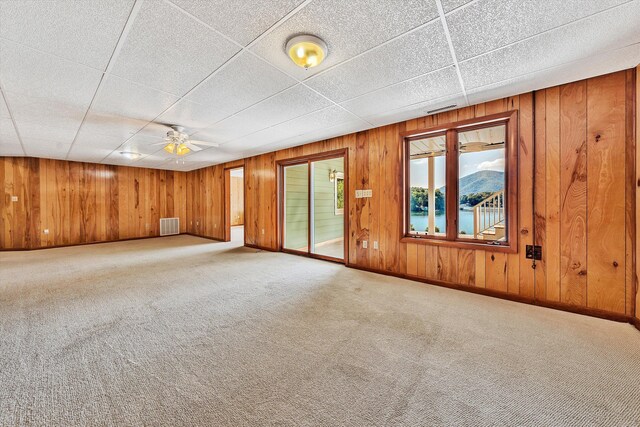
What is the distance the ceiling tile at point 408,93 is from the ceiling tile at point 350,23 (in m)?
0.78

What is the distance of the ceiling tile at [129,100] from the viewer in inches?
97.0

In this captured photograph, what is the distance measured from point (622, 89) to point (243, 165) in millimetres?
6377

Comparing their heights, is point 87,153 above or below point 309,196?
above

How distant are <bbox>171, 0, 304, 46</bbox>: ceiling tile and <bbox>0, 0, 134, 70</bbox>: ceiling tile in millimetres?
396

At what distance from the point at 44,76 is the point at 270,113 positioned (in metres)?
2.11

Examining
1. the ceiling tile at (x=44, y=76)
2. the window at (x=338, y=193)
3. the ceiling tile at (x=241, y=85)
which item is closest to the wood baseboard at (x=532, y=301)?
the ceiling tile at (x=241, y=85)

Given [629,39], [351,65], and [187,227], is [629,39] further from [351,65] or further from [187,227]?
[187,227]

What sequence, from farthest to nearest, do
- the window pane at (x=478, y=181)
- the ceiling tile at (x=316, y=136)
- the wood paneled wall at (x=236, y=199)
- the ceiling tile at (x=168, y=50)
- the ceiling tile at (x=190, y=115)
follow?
the wood paneled wall at (x=236, y=199)
the ceiling tile at (x=316, y=136)
the window pane at (x=478, y=181)
the ceiling tile at (x=190, y=115)
the ceiling tile at (x=168, y=50)

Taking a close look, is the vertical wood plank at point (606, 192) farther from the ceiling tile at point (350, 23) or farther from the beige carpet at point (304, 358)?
the ceiling tile at point (350, 23)

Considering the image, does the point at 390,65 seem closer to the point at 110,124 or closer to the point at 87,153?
the point at 110,124

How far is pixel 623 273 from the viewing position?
236 cm

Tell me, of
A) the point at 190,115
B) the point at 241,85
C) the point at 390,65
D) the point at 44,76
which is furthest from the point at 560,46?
the point at 44,76

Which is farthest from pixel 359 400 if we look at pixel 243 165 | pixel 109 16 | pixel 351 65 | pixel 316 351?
pixel 243 165

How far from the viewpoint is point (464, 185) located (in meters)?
3.31
